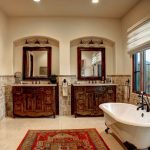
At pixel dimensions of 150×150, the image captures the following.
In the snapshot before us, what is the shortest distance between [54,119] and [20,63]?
213 centimetres

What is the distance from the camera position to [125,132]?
122 inches

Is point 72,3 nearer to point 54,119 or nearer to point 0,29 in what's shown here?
point 0,29

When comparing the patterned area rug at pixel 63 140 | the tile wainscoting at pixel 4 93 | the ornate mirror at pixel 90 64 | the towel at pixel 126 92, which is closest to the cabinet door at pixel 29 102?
the tile wainscoting at pixel 4 93

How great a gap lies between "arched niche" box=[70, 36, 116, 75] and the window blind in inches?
41.7

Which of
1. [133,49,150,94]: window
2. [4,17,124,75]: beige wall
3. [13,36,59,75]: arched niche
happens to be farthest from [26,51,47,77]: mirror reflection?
[133,49,150,94]: window

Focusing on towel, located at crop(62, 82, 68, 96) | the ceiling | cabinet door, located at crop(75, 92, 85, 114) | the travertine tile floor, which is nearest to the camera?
the travertine tile floor

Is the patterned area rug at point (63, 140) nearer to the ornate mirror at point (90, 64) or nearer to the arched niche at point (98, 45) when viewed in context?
the ornate mirror at point (90, 64)

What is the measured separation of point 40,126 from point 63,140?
1202mm

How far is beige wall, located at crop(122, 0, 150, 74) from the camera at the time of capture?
15.2 ft

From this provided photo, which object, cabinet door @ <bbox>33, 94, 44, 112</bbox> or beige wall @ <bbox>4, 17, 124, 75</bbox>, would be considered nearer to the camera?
cabinet door @ <bbox>33, 94, 44, 112</bbox>

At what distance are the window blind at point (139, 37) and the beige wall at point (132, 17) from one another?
239 mm

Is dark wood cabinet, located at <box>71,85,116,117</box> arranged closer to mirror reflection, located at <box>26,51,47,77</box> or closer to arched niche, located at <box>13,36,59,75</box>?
arched niche, located at <box>13,36,59,75</box>

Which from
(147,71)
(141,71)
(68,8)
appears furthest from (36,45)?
(147,71)

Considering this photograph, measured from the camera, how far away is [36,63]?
6.39 meters
